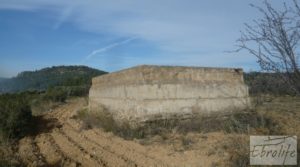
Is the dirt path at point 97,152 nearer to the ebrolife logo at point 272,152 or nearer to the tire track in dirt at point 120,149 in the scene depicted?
the tire track in dirt at point 120,149

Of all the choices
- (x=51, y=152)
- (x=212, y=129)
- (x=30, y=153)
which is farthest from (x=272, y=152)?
(x=30, y=153)

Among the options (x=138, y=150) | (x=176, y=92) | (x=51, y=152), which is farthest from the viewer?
(x=176, y=92)

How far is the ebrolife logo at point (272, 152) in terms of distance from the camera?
19.1 feet

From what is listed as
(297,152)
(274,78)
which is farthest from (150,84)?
(274,78)

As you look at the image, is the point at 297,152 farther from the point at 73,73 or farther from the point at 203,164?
the point at 73,73

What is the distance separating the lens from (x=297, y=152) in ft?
20.3

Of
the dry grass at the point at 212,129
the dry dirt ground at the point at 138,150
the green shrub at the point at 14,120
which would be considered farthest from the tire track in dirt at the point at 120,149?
the green shrub at the point at 14,120

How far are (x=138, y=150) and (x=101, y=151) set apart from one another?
1111 millimetres

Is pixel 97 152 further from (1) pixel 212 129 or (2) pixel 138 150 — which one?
(1) pixel 212 129

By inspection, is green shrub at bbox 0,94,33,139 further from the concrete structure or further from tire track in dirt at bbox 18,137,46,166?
the concrete structure

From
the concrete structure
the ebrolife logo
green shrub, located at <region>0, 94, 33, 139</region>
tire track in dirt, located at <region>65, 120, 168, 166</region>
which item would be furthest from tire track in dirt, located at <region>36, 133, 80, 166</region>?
the ebrolife logo

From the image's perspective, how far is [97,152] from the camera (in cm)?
1030

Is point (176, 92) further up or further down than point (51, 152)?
further up

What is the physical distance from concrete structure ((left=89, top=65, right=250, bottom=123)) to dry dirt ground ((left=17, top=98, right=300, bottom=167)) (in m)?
1.12
